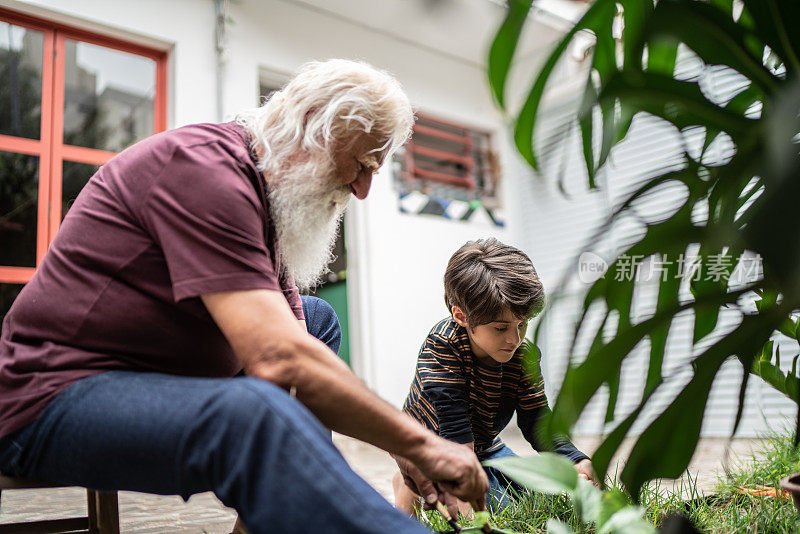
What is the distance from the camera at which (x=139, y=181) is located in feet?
3.78

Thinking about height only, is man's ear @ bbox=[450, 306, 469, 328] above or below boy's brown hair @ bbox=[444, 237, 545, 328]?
below

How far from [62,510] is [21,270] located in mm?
1832

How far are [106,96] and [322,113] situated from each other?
3.33m

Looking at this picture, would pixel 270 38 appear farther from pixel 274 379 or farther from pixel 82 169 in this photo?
pixel 274 379

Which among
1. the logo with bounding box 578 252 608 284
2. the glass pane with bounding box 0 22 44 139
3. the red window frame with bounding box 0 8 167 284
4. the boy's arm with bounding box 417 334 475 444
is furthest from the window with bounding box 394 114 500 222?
the boy's arm with bounding box 417 334 475 444

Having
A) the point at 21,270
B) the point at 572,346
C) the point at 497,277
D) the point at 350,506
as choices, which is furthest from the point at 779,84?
the point at 21,270

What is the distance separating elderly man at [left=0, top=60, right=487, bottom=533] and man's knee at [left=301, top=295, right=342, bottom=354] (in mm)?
492

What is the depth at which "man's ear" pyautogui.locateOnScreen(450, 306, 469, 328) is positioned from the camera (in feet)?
6.35

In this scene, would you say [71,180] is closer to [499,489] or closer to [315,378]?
[499,489]

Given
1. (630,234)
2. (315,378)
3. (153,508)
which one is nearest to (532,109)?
(315,378)

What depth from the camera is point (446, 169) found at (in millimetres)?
5707

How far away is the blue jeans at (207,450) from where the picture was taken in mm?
847

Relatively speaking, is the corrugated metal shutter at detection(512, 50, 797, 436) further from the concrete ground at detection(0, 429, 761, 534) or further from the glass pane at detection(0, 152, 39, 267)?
the glass pane at detection(0, 152, 39, 267)

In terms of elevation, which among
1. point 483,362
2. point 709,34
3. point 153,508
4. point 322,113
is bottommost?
point 153,508
